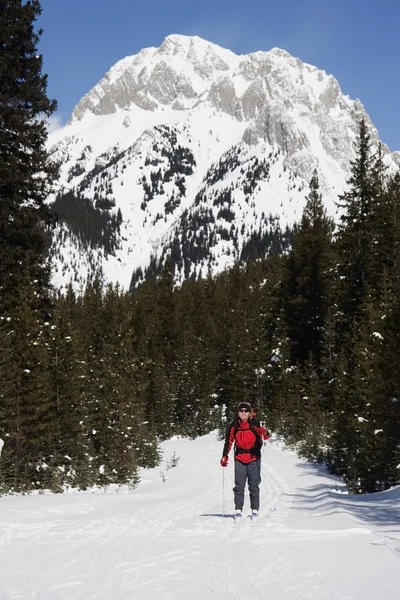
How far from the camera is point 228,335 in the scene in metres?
54.6

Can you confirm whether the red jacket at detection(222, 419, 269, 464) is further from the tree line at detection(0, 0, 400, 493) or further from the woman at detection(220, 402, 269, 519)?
the tree line at detection(0, 0, 400, 493)

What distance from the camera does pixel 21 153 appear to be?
17328 millimetres

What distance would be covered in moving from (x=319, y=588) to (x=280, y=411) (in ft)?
101

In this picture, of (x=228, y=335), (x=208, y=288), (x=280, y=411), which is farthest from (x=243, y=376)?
(x=208, y=288)

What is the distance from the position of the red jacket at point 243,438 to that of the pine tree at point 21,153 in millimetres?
9988

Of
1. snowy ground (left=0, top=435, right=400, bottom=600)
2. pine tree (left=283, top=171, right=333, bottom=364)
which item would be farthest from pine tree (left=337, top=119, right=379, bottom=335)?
snowy ground (left=0, top=435, right=400, bottom=600)

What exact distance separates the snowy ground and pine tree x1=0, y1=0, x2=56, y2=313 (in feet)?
27.8

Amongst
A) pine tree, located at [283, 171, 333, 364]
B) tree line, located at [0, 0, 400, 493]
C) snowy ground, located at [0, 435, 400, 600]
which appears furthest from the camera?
pine tree, located at [283, 171, 333, 364]

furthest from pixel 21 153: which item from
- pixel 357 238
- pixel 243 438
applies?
pixel 357 238

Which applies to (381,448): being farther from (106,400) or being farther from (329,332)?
(329,332)

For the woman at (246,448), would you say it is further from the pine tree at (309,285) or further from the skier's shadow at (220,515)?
the pine tree at (309,285)

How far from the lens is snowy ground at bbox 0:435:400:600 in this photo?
5016mm

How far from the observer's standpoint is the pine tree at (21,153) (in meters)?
16.6

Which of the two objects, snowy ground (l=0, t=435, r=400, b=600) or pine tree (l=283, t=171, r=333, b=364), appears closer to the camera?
snowy ground (l=0, t=435, r=400, b=600)
